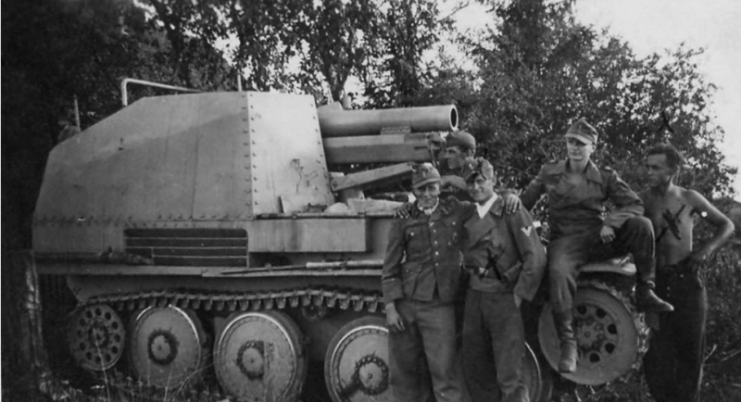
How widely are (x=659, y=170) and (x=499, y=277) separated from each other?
1668 millimetres

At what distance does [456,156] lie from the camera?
758 cm

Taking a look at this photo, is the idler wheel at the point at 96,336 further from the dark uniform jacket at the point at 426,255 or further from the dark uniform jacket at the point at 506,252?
the dark uniform jacket at the point at 506,252

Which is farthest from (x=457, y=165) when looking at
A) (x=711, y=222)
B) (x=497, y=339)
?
(x=711, y=222)

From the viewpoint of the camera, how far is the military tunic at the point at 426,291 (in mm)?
6949

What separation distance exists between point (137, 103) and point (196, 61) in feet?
10.0

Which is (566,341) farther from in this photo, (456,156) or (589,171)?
(456,156)

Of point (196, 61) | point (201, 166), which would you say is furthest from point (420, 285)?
point (196, 61)

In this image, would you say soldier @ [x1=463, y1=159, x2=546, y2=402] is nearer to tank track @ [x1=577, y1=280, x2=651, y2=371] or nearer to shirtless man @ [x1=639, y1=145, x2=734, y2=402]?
tank track @ [x1=577, y1=280, x2=651, y2=371]

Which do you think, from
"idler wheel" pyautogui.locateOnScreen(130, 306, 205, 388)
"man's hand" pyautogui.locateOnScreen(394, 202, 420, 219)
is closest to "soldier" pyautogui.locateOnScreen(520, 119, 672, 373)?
"man's hand" pyautogui.locateOnScreen(394, 202, 420, 219)

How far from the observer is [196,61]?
12.5 meters

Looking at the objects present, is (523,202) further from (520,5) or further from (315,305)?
(520,5)

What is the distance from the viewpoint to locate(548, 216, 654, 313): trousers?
6.64 m

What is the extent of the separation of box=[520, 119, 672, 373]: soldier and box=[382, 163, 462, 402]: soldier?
725 mm

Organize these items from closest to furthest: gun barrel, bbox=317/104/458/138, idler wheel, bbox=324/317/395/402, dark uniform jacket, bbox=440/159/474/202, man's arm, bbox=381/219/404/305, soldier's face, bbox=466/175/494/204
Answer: soldier's face, bbox=466/175/494/204
man's arm, bbox=381/219/404/305
dark uniform jacket, bbox=440/159/474/202
idler wheel, bbox=324/317/395/402
gun barrel, bbox=317/104/458/138
